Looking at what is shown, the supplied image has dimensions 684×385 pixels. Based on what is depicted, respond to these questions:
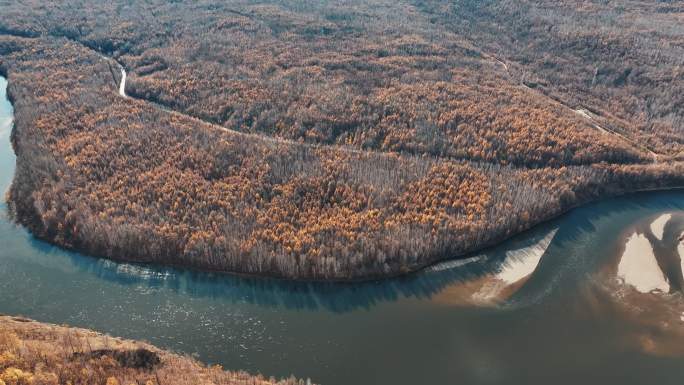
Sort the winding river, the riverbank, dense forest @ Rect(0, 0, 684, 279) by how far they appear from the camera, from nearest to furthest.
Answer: the winding river → the riverbank → dense forest @ Rect(0, 0, 684, 279)

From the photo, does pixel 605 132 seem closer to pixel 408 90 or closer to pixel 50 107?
pixel 408 90

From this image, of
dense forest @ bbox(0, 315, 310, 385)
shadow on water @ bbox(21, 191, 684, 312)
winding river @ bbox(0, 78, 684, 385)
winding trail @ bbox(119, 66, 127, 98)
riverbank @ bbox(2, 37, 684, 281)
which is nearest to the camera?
dense forest @ bbox(0, 315, 310, 385)

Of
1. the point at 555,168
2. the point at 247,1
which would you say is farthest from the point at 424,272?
the point at 247,1

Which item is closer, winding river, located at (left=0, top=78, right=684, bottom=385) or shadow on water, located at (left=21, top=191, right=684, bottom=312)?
winding river, located at (left=0, top=78, right=684, bottom=385)

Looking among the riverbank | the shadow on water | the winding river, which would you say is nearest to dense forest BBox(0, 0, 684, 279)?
the riverbank

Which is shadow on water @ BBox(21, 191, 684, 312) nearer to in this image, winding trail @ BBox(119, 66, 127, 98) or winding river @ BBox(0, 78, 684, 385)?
winding river @ BBox(0, 78, 684, 385)

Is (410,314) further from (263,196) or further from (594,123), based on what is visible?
(594,123)

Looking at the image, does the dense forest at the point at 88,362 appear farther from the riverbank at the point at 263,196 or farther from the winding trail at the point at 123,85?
the winding trail at the point at 123,85
